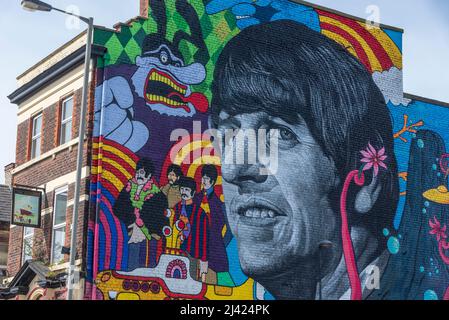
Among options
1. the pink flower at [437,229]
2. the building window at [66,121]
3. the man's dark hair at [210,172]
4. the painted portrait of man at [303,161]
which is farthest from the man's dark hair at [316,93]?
the building window at [66,121]

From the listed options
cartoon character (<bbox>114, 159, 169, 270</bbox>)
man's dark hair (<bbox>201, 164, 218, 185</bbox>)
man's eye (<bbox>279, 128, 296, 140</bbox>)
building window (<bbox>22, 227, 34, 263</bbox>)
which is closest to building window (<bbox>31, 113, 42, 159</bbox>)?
building window (<bbox>22, 227, 34, 263</bbox>)

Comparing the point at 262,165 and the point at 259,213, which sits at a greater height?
the point at 262,165

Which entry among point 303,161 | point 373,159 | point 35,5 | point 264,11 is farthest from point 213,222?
point 35,5

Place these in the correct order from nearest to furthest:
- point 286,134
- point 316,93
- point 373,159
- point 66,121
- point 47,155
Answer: point 66,121, point 47,155, point 286,134, point 316,93, point 373,159

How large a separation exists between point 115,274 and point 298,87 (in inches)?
394

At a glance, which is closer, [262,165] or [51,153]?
[51,153]

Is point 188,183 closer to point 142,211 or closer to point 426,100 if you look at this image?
point 142,211

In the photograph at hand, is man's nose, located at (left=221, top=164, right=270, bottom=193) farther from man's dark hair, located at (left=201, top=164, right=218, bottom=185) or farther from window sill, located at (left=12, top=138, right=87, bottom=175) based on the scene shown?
window sill, located at (left=12, top=138, right=87, bottom=175)

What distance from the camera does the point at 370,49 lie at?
121ft

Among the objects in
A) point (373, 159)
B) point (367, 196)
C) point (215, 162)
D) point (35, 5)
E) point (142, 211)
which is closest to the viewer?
point (35, 5)

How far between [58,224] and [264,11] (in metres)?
10.8

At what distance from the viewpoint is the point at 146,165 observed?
30812 mm
